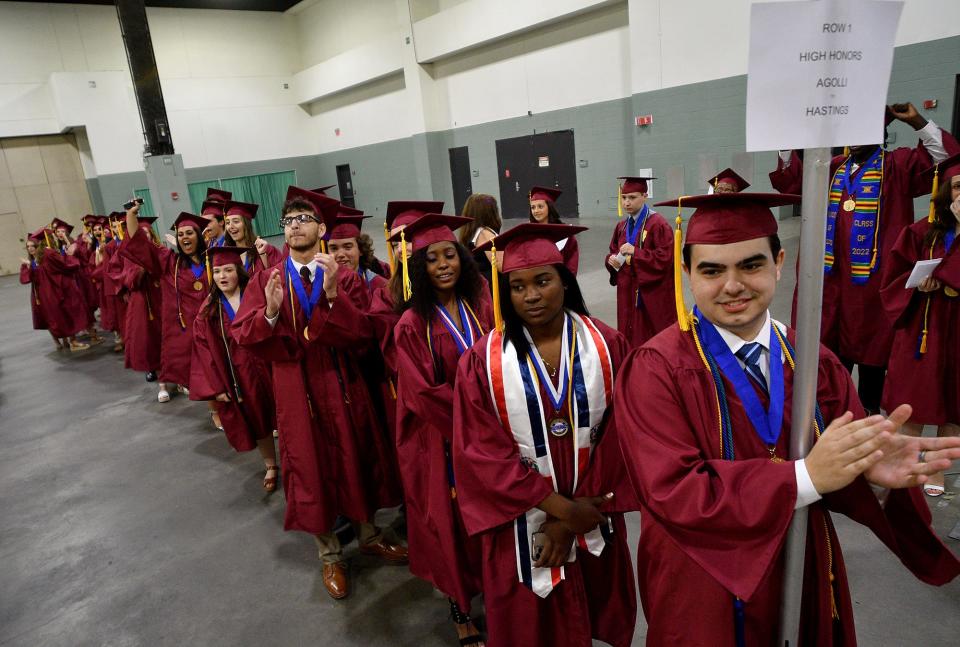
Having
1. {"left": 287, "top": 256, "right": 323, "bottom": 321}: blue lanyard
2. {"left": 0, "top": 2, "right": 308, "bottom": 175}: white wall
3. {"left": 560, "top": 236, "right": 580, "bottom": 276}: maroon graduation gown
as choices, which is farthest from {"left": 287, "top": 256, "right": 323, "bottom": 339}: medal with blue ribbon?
{"left": 0, "top": 2, "right": 308, "bottom": 175}: white wall

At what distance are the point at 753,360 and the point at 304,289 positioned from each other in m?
2.11

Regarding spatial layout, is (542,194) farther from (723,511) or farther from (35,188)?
(35,188)

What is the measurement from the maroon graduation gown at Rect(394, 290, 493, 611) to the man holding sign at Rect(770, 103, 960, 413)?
2338mm

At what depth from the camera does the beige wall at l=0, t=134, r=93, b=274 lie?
17.0 m

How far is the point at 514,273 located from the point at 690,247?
0.61 m

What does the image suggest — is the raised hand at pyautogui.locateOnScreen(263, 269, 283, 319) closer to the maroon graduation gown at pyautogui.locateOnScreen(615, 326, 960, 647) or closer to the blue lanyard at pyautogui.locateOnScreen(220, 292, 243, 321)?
the blue lanyard at pyautogui.locateOnScreen(220, 292, 243, 321)

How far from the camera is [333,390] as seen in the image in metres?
2.88

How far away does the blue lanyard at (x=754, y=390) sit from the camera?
4.38 ft

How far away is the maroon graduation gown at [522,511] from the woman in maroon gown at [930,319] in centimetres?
204

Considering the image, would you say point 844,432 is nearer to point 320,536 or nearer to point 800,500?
point 800,500

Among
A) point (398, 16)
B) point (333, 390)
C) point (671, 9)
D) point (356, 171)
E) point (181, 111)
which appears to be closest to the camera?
point (333, 390)

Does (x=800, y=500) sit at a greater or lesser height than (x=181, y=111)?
lesser

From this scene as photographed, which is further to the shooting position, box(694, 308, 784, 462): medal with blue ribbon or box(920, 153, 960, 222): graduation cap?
box(920, 153, 960, 222): graduation cap

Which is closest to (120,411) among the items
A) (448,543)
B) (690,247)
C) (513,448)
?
(448,543)
